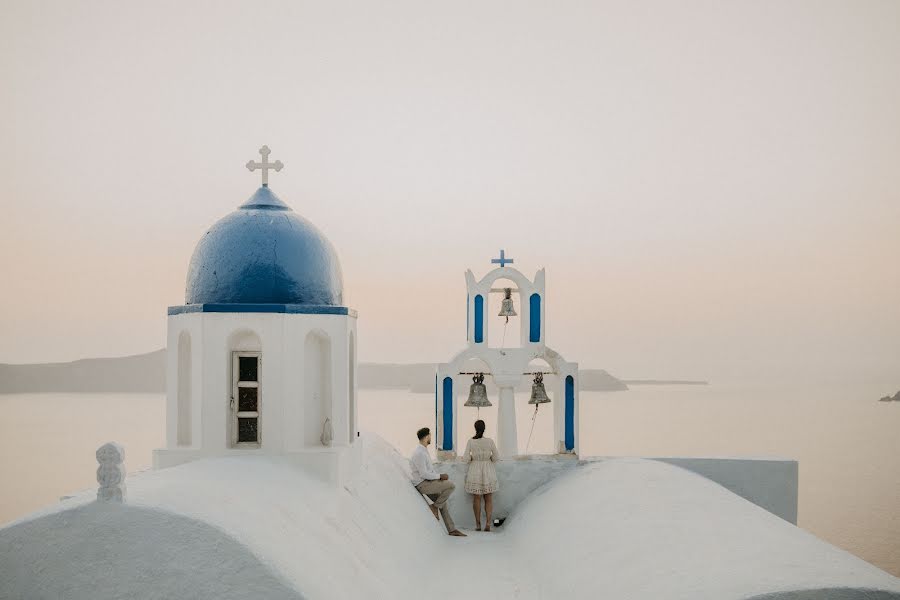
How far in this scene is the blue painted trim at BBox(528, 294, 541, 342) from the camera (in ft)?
45.3

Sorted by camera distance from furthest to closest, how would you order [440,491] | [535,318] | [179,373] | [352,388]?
[535,318] < [440,491] < [352,388] < [179,373]

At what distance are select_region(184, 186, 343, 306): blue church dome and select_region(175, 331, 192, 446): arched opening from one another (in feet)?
1.50

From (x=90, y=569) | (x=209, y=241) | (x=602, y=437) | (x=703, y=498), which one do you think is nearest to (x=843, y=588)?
(x=703, y=498)

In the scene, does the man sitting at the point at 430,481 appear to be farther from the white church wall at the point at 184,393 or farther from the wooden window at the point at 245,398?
the white church wall at the point at 184,393

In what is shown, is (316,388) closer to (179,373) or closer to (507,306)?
(179,373)

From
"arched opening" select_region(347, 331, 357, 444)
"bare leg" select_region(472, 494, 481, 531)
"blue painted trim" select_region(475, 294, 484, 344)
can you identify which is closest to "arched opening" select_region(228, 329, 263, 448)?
"arched opening" select_region(347, 331, 357, 444)

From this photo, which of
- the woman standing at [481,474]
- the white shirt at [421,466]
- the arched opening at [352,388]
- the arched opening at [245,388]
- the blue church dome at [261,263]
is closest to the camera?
the arched opening at [245,388]

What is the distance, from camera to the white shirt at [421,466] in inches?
482

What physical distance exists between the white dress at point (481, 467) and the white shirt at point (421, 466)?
2.66 feet

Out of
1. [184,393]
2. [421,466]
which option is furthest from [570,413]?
[184,393]

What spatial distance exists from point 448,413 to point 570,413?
190 cm

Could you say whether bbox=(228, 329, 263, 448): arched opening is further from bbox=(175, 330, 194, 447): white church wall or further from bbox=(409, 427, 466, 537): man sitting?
bbox=(409, 427, 466, 537): man sitting

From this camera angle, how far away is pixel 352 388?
33.5 ft

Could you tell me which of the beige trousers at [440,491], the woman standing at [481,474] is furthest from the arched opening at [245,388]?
the woman standing at [481,474]
